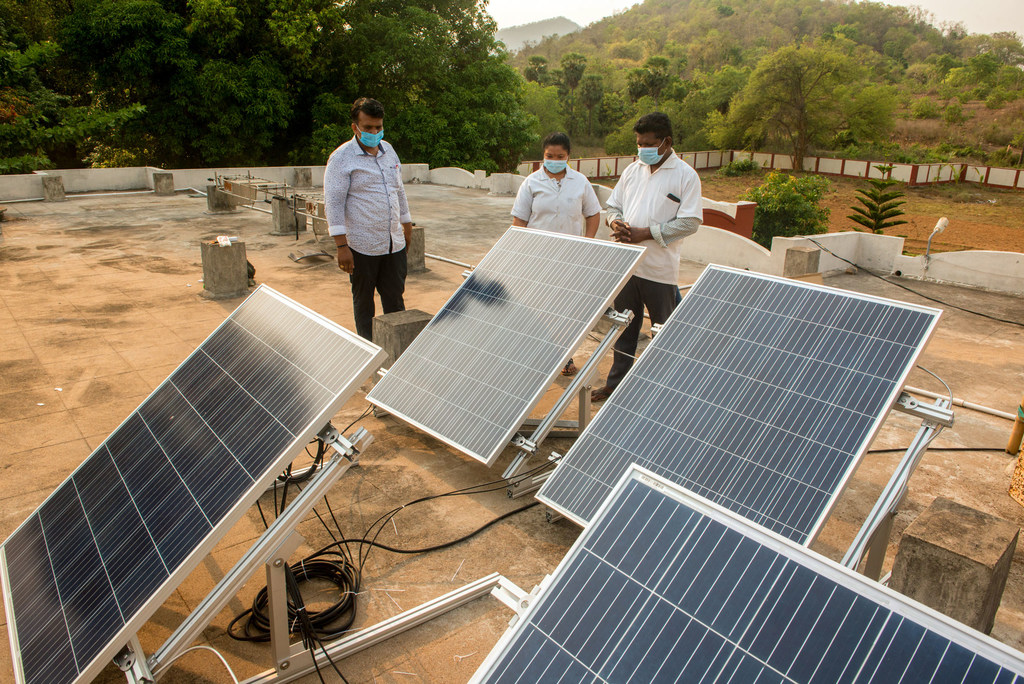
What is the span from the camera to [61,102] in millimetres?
26234

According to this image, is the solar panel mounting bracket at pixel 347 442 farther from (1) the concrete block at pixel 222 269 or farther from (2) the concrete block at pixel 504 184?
(2) the concrete block at pixel 504 184

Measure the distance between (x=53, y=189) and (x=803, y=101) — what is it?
5446 centimetres

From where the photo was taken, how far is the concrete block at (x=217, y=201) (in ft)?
55.9

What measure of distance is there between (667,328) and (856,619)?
280 centimetres

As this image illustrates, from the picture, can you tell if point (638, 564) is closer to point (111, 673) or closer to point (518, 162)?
point (111, 673)

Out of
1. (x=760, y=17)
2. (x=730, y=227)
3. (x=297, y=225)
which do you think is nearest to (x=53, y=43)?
(x=297, y=225)

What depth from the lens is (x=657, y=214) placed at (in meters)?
5.98

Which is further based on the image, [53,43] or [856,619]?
[53,43]

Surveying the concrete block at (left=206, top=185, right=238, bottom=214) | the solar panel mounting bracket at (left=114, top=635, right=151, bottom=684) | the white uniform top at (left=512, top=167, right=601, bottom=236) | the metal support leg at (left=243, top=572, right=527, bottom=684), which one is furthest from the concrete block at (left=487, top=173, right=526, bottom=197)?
the solar panel mounting bracket at (left=114, top=635, right=151, bottom=684)

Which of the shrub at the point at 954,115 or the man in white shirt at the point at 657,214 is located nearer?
the man in white shirt at the point at 657,214

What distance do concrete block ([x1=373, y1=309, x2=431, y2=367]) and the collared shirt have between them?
62 cm

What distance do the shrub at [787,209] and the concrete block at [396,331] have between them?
1329 centimetres

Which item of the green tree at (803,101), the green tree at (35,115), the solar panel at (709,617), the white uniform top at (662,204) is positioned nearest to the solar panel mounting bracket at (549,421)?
the white uniform top at (662,204)

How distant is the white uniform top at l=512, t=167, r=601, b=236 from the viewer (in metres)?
6.71
